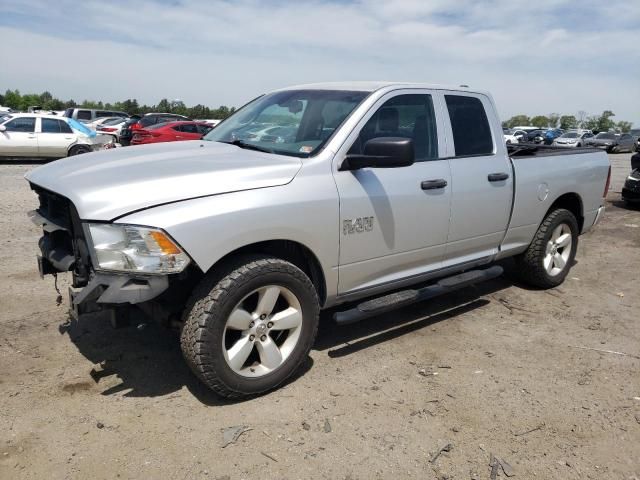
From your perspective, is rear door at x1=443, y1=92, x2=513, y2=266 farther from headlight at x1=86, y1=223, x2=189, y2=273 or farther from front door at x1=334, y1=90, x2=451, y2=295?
headlight at x1=86, y1=223, x2=189, y2=273

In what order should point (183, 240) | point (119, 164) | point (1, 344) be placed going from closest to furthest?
point (183, 240) → point (119, 164) → point (1, 344)

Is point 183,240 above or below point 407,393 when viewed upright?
above

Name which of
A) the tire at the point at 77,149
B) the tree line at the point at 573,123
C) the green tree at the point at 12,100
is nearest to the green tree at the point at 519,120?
the tree line at the point at 573,123

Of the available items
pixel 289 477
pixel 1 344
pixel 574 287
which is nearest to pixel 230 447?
pixel 289 477

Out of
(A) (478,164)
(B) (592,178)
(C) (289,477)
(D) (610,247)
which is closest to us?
(C) (289,477)

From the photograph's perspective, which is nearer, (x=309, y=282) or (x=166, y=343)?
(x=309, y=282)

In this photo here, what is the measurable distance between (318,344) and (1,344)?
224 cm

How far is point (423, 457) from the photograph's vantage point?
2.87 metres

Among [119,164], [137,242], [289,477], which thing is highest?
[119,164]

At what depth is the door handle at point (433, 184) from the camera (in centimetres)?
395

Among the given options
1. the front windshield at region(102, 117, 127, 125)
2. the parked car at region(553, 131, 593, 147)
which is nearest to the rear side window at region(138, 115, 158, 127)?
the front windshield at region(102, 117, 127, 125)

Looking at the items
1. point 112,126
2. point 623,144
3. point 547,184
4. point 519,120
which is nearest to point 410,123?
point 547,184

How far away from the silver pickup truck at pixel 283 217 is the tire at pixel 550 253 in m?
0.60

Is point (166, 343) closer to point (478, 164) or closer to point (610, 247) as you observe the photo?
point (478, 164)
